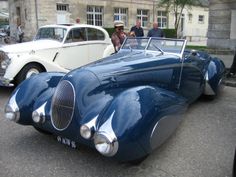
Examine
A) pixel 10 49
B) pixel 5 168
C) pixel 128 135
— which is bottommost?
pixel 5 168

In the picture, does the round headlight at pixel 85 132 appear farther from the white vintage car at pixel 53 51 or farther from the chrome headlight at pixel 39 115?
the white vintage car at pixel 53 51

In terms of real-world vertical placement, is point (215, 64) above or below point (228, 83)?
above

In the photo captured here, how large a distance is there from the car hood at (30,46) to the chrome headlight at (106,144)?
5.30 meters

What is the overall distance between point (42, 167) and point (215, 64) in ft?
14.7

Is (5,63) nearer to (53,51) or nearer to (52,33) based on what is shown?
(53,51)

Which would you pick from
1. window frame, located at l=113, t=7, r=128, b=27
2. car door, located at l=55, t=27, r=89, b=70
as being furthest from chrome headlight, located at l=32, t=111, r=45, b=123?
window frame, located at l=113, t=7, r=128, b=27

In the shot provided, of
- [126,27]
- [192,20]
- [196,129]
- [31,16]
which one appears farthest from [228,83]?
[192,20]

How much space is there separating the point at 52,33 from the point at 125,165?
20.0 ft

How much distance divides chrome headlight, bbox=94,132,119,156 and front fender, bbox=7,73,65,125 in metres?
1.35

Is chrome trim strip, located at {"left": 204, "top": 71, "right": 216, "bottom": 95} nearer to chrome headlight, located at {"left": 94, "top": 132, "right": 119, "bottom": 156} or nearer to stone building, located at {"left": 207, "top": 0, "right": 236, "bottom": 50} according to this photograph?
chrome headlight, located at {"left": 94, "top": 132, "right": 119, "bottom": 156}

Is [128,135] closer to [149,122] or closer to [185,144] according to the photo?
[149,122]

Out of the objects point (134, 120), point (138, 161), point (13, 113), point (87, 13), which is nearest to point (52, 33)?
point (13, 113)

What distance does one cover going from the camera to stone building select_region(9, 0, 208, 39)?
92.0 ft

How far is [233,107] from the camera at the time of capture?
6684 millimetres
